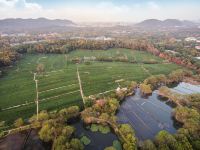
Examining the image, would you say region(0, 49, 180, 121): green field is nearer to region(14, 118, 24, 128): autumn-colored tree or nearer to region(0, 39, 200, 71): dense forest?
region(14, 118, 24, 128): autumn-colored tree

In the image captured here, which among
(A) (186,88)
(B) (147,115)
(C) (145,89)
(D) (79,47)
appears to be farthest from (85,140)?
(D) (79,47)

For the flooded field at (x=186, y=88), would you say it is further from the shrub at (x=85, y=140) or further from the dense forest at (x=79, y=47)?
the shrub at (x=85, y=140)

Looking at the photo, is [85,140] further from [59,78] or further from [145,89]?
[59,78]

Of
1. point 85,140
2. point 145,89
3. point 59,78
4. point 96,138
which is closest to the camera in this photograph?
point 85,140

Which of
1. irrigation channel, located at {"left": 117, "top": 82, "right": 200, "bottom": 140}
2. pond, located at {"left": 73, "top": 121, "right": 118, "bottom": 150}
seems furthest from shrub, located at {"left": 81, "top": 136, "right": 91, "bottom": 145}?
irrigation channel, located at {"left": 117, "top": 82, "right": 200, "bottom": 140}

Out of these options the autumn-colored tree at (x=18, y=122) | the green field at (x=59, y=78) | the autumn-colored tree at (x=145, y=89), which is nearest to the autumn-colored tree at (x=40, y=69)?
the green field at (x=59, y=78)

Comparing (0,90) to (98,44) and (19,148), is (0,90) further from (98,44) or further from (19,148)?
(98,44)

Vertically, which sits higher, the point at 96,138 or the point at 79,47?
the point at 79,47
